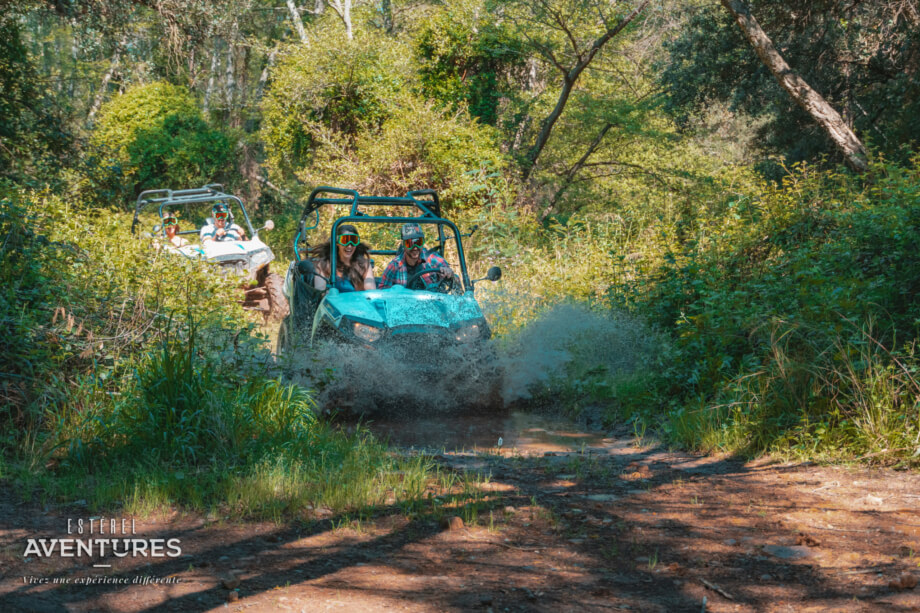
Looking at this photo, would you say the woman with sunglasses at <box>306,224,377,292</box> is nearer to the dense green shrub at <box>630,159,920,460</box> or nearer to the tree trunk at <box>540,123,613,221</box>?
the dense green shrub at <box>630,159,920,460</box>

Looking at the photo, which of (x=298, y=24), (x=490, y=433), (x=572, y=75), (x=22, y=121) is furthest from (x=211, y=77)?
(x=490, y=433)

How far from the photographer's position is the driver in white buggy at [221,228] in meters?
13.8

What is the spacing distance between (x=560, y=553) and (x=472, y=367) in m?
4.04

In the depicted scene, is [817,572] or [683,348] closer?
[817,572]

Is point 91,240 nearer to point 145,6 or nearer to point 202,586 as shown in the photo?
point 145,6

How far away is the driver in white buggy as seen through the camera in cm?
1381

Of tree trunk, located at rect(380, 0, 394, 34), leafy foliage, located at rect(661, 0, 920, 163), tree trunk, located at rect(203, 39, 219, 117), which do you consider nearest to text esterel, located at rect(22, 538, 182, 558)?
leafy foliage, located at rect(661, 0, 920, 163)

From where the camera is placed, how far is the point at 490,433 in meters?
7.46

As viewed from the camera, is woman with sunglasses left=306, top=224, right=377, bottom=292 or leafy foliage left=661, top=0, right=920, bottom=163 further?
leafy foliage left=661, top=0, right=920, bottom=163

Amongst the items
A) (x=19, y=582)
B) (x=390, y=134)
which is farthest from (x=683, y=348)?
(x=390, y=134)

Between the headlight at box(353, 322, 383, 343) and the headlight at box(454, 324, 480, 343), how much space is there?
0.70 m

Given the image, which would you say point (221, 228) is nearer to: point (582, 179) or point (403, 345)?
point (403, 345)

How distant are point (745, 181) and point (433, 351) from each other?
1022cm

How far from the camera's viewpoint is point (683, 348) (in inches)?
301
